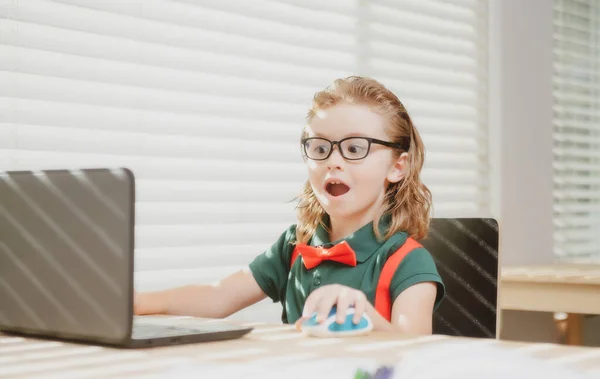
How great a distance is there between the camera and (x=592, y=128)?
3.49 meters

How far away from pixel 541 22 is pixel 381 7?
791 mm

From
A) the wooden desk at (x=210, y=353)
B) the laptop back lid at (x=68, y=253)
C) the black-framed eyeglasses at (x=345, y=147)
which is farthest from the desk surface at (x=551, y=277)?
the laptop back lid at (x=68, y=253)

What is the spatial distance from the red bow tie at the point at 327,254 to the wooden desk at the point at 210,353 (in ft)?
1.21

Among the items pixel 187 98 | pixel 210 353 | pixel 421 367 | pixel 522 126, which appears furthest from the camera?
pixel 522 126

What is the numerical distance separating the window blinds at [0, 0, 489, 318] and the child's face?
522 millimetres

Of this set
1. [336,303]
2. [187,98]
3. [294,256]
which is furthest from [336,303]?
[187,98]

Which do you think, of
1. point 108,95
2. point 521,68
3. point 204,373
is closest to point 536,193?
point 521,68

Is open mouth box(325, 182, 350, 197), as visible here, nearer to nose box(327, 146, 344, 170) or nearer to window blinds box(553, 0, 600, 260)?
nose box(327, 146, 344, 170)

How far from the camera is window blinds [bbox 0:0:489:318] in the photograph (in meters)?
1.77

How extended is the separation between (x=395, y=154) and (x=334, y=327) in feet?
1.77

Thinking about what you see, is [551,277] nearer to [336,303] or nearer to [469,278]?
[469,278]

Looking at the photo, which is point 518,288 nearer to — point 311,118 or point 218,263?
point 218,263

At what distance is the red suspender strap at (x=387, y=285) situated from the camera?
4.49 feet

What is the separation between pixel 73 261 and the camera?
955mm
